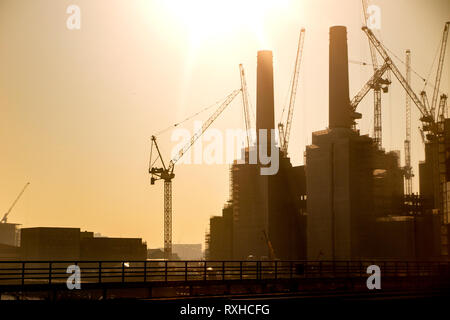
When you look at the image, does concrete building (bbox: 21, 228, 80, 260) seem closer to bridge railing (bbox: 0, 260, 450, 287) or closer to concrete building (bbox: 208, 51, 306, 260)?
concrete building (bbox: 208, 51, 306, 260)

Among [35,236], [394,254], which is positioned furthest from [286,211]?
[35,236]

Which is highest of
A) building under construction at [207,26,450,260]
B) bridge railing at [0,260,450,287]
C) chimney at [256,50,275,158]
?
chimney at [256,50,275,158]

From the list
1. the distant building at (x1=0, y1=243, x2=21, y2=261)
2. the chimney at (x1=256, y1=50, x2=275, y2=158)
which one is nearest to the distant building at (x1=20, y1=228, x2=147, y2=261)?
the distant building at (x1=0, y1=243, x2=21, y2=261)

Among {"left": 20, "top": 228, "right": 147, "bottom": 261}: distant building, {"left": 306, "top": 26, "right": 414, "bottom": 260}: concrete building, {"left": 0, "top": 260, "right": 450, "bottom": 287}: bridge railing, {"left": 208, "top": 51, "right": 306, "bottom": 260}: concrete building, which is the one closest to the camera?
{"left": 0, "top": 260, "right": 450, "bottom": 287}: bridge railing

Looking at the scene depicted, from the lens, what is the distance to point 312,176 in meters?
141

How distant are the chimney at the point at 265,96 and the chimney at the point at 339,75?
16.2 metres

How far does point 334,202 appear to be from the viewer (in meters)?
136

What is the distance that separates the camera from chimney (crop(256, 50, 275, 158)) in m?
149

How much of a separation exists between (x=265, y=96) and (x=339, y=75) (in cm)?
1902

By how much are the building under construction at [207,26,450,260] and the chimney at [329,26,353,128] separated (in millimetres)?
186

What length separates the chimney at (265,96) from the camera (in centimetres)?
14938

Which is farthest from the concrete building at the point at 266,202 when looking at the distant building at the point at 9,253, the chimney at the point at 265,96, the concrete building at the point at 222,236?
the distant building at the point at 9,253

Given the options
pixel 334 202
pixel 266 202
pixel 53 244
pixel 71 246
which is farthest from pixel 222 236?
pixel 334 202
